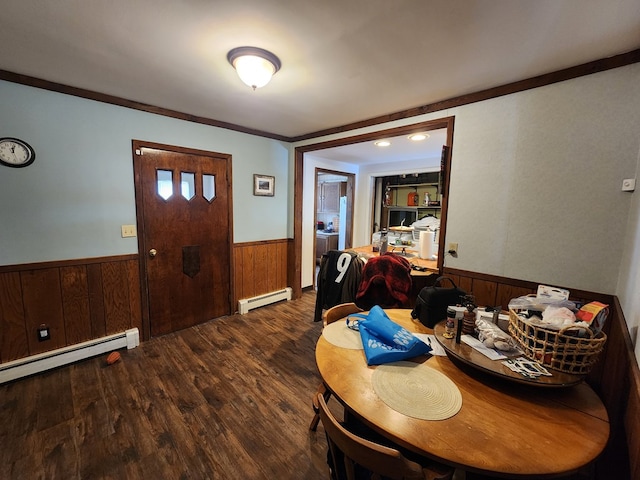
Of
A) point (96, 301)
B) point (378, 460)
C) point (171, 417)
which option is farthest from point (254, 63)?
point (96, 301)

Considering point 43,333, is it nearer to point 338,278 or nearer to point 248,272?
point 248,272

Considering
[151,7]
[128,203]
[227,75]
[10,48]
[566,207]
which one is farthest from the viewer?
[128,203]

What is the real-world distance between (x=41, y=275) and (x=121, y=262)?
0.54 metres

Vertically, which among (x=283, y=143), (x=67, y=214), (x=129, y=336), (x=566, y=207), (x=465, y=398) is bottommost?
(x=129, y=336)

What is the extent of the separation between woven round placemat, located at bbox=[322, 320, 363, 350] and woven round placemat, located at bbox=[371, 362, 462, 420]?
21 cm

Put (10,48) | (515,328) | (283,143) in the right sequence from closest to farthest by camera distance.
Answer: (515,328), (10,48), (283,143)

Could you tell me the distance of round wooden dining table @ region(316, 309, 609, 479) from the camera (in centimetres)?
74

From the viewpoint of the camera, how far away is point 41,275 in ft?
7.28

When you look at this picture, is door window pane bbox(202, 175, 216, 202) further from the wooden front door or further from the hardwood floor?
the hardwood floor

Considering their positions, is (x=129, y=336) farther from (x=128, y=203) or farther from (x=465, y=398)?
(x=465, y=398)

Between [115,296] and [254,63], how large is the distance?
8.02ft

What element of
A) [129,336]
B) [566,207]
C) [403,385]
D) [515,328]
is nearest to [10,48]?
[129,336]

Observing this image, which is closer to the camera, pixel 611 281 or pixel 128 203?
pixel 611 281

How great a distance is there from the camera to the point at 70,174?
2289 millimetres
